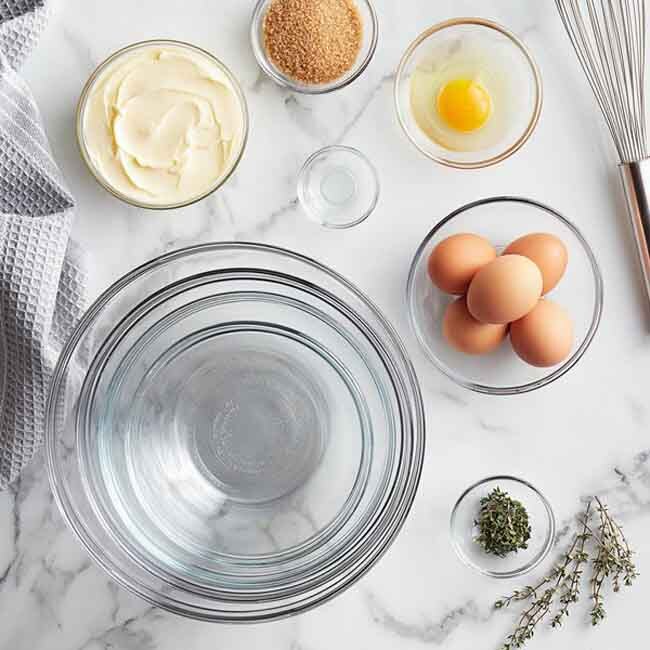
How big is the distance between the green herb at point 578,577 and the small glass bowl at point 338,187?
458 millimetres

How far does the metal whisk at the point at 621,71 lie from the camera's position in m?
1.15

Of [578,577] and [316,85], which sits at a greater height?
[316,85]

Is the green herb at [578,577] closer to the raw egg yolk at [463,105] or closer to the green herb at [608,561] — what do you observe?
the green herb at [608,561]

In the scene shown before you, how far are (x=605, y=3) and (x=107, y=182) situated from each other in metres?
0.63

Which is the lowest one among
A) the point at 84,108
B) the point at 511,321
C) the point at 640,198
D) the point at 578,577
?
the point at 578,577

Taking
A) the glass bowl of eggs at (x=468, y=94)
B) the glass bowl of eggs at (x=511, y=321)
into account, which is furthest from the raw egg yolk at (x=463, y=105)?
the glass bowl of eggs at (x=511, y=321)

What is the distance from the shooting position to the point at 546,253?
1.09 m

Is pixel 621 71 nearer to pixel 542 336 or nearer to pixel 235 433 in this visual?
pixel 542 336

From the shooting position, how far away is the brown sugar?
1131mm

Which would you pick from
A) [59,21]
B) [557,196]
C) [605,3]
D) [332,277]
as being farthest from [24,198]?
[605,3]

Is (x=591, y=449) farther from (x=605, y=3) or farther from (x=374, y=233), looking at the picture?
(x=605, y=3)

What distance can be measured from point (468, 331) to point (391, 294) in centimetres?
11

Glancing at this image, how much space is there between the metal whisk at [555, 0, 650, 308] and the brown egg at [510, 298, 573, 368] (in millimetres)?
144

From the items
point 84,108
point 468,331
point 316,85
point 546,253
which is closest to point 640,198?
point 546,253
